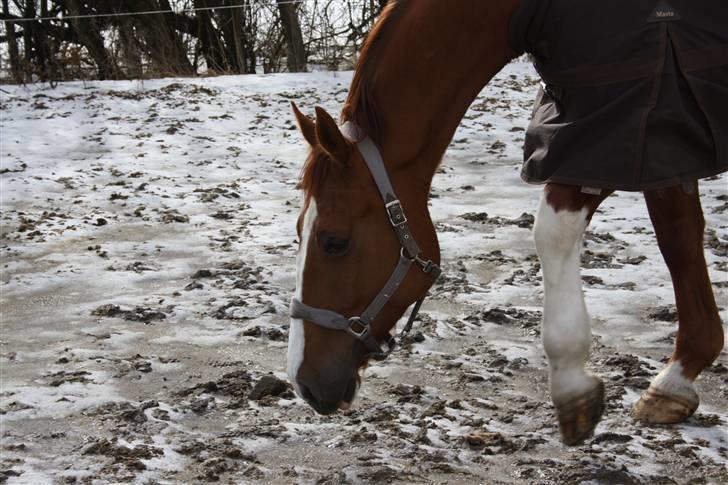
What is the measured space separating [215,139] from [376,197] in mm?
5594

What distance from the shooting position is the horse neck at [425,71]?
2316mm

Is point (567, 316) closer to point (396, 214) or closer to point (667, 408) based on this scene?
point (396, 214)

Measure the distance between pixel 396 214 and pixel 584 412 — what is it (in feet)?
2.22

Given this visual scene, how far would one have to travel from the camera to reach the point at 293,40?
12117mm

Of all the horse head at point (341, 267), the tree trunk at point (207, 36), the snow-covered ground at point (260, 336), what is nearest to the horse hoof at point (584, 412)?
the snow-covered ground at point (260, 336)

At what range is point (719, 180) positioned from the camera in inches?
230

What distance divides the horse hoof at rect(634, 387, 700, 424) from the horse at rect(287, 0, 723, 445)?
575 millimetres

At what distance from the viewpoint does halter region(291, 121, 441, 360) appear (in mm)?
2275

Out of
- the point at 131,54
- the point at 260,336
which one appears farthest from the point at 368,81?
the point at 131,54

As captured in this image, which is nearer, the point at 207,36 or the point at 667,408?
the point at 667,408

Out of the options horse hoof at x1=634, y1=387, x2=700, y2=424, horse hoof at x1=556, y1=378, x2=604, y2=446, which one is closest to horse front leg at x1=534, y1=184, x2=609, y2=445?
horse hoof at x1=556, y1=378, x2=604, y2=446

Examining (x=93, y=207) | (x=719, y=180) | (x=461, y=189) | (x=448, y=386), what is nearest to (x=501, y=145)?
(x=461, y=189)

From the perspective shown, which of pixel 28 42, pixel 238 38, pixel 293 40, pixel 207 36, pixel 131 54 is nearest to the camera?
pixel 131 54

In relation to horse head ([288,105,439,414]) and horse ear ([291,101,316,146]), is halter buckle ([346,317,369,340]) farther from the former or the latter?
horse ear ([291,101,316,146])
